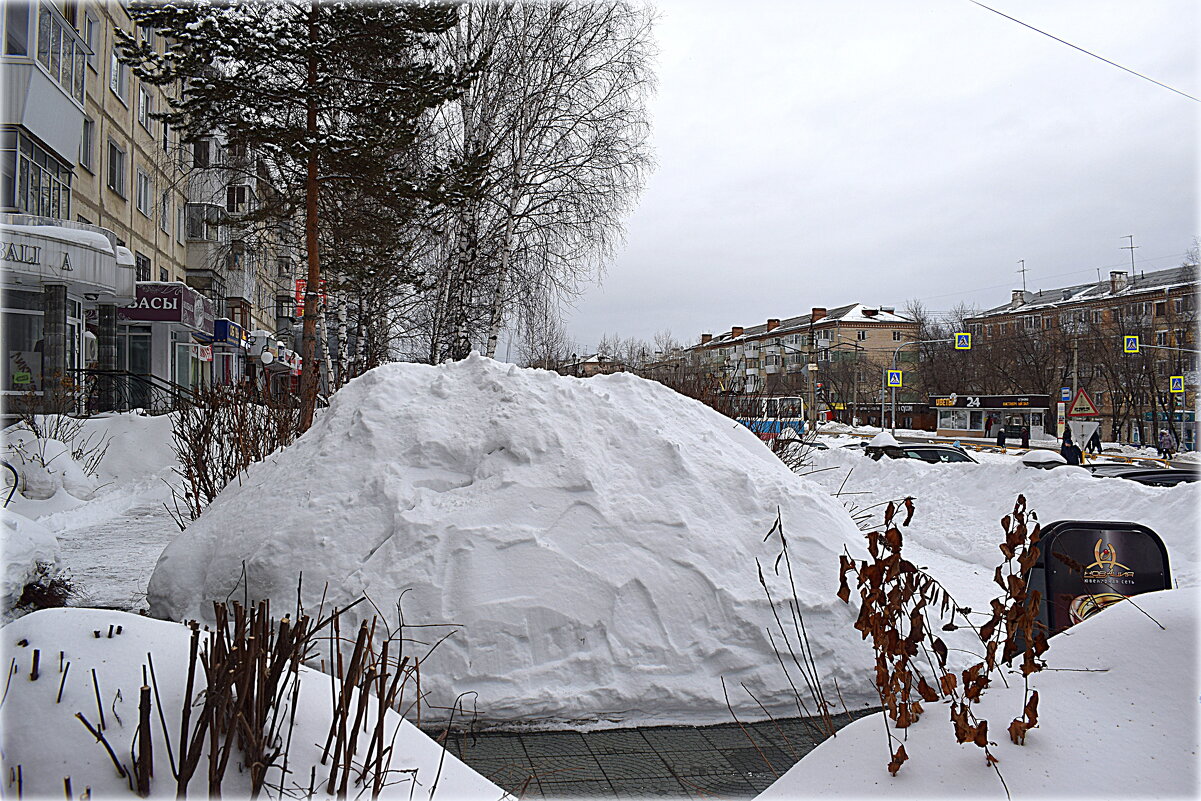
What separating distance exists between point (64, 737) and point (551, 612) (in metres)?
2.61

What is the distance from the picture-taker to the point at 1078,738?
2.32m

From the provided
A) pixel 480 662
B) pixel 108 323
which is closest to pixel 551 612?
pixel 480 662

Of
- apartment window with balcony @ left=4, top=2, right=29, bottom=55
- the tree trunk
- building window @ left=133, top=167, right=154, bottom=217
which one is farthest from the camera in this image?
building window @ left=133, top=167, right=154, bottom=217

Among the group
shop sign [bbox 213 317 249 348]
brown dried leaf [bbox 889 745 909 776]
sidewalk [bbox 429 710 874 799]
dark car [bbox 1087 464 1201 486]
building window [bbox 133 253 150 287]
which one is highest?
building window [bbox 133 253 150 287]

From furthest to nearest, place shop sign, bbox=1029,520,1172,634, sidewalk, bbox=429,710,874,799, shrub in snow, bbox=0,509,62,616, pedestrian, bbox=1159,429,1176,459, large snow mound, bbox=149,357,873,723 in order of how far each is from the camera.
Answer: pedestrian, bbox=1159,429,1176,459, shop sign, bbox=1029,520,1172,634, large snow mound, bbox=149,357,873,723, shrub in snow, bbox=0,509,62,616, sidewalk, bbox=429,710,874,799

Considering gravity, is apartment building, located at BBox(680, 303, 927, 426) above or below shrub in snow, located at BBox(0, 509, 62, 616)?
above

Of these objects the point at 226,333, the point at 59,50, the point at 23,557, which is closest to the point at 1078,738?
the point at 23,557

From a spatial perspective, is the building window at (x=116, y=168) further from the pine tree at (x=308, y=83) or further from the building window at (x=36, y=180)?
the pine tree at (x=308, y=83)

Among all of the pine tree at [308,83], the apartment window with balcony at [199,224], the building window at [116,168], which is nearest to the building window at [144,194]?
the building window at [116,168]

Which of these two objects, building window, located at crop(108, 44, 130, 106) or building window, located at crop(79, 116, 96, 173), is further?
building window, located at crop(108, 44, 130, 106)

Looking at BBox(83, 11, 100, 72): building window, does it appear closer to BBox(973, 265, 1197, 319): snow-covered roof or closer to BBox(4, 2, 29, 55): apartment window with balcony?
BBox(4, 2, 29, 55): apartment window with balcony

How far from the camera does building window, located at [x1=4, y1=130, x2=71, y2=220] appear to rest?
607 inches

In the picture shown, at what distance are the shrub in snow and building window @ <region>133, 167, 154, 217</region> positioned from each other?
931 inches

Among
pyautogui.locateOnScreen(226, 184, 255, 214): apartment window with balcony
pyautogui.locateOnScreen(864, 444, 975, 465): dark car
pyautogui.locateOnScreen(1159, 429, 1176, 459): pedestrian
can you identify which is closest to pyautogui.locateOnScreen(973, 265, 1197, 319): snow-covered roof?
pyautogui.locateOnScreen(1159, 429, 1176, 459): pedestrian
